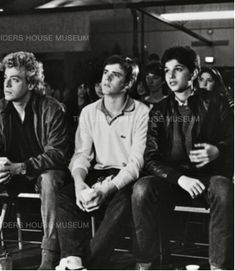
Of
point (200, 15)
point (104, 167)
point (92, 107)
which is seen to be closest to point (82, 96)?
point (92, 107)

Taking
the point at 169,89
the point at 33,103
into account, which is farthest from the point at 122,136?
the point at 33,103

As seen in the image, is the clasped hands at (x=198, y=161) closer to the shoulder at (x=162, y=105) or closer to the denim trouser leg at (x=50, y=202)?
the shoulder at (x=162, y=105)

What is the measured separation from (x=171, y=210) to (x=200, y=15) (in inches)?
39.0

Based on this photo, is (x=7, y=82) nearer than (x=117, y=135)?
No

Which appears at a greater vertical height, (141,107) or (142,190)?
(141,107)

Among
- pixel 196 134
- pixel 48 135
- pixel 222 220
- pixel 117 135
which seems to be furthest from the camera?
pixel 48 135

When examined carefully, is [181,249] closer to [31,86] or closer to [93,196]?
[93,196]

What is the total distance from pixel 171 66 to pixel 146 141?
404mm

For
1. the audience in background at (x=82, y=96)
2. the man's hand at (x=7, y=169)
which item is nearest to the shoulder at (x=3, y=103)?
the man's hand at (x=7, y=169)

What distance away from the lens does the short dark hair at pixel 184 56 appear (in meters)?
2.55

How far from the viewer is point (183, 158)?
8.50 feet

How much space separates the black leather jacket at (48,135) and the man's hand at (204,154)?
27.1 inches

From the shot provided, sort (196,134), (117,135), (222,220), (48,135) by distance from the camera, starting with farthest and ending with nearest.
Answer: (48,135) < (117,135) < (196,134) < (222,220)

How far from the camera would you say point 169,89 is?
261 cm
